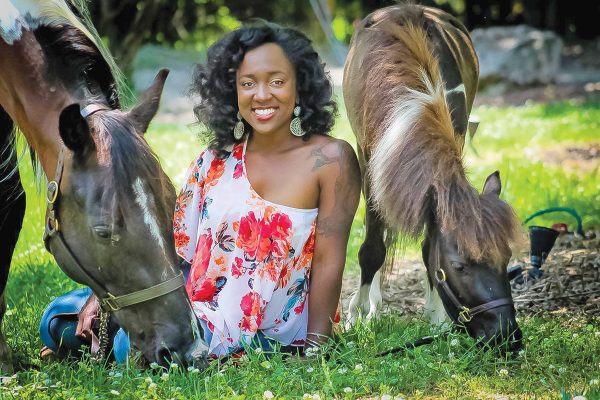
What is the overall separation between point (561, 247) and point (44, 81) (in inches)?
150

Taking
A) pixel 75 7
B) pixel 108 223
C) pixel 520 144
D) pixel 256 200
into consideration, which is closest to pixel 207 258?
pixel 256 200

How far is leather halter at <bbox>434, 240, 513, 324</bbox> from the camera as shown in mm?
3580

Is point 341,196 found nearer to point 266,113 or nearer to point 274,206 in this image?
point 274,206

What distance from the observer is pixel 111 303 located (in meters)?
3.21

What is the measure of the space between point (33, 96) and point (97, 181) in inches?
19.5

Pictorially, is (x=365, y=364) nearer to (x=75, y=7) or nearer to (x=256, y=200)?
(x=256, y=200)

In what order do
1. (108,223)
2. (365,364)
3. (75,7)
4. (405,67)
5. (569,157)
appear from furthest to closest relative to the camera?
(569,157)
(405,67)
(75,7)
(365,364)
(108,223)

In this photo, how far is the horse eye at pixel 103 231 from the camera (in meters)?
3.07

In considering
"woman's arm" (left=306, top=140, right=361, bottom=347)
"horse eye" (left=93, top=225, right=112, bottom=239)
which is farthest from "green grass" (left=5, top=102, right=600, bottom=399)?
"horse eye" (left=93, top=225, right=112, bottom=239)

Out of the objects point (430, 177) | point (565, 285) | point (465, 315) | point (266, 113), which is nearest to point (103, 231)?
point (266, 113)

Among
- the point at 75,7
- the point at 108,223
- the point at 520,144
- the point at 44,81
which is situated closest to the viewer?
the point at 108,223

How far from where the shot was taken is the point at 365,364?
3.58 meters

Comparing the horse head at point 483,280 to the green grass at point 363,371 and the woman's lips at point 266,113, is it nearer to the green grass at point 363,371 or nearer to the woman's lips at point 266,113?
the green grass at point 363,371

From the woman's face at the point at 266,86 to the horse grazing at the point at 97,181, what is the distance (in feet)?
1.56
